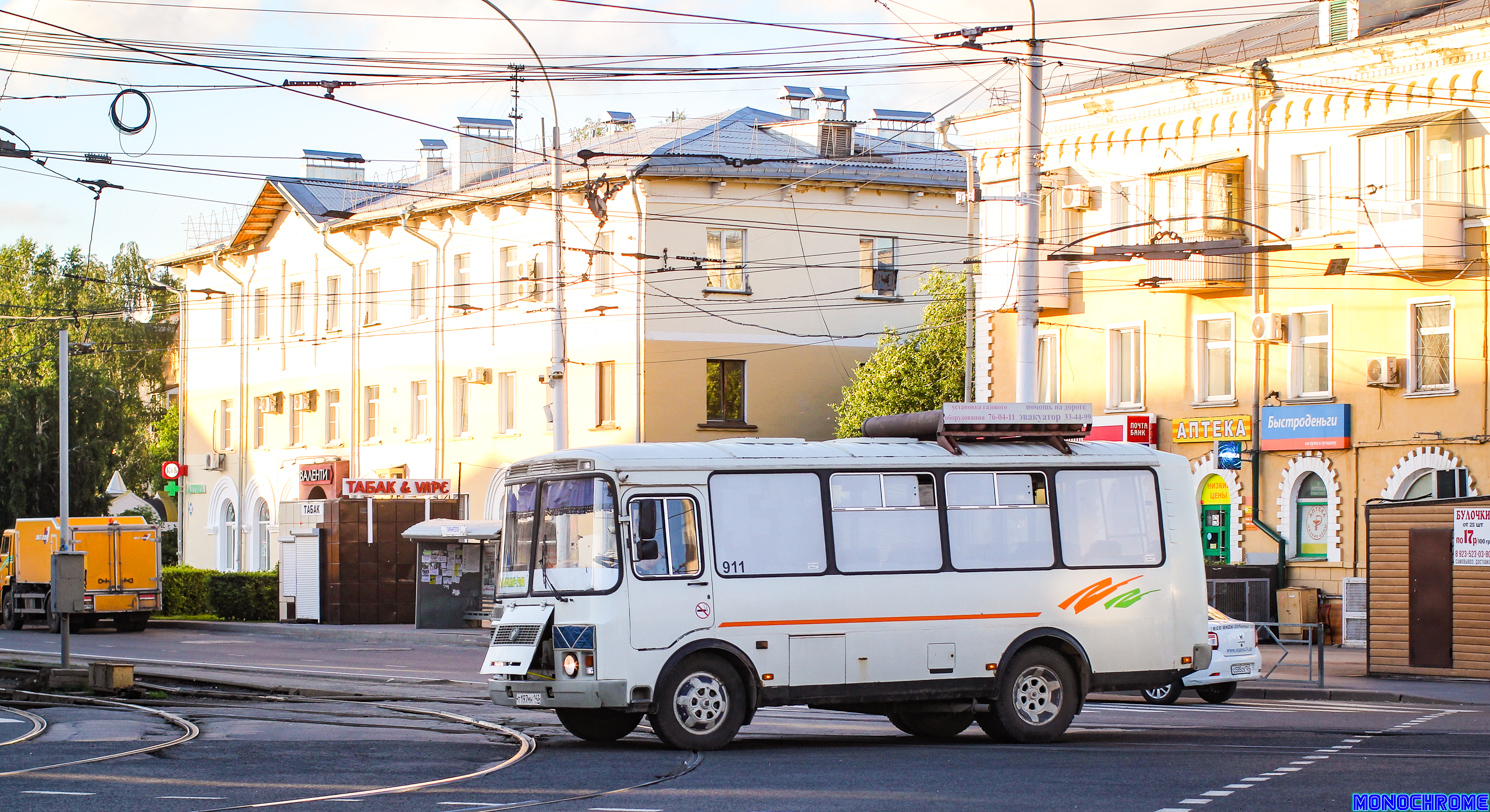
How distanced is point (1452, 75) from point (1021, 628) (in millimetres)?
19550

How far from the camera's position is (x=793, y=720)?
18672mm

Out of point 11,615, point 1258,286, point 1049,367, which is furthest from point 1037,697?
point 11,615

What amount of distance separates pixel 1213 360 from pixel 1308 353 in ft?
6.84

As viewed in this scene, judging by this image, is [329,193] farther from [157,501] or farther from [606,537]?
[606,537]

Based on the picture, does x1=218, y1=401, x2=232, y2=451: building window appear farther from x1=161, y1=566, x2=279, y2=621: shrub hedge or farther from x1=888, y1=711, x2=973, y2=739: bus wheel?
x1=888, y1=711, x2=973, y2=739: bus wheel

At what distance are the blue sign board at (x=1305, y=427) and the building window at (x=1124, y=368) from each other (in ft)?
11.1

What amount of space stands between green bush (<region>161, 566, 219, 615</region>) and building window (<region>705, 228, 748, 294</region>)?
51.0ft

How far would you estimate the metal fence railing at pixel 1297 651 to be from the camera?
2286cm

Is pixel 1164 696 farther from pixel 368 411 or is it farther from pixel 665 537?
pixel 368 411

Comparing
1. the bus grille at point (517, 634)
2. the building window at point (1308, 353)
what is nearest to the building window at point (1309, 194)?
the building window at point (1308, 353)

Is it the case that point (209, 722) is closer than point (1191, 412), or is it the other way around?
point (209, 722)

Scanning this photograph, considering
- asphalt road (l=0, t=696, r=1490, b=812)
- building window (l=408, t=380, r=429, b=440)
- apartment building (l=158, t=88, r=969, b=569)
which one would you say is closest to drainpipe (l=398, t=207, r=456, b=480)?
apartment building (l=158, t=88, r=969, b=569)

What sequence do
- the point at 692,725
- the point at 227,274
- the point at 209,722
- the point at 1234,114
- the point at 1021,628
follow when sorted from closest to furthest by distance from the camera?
the point at 692,725, the point at 1021,628, the point at 209,722, the point at 1234,114, the point at 227,274

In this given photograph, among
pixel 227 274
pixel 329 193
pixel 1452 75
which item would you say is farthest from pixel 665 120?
pixel 1452 75
